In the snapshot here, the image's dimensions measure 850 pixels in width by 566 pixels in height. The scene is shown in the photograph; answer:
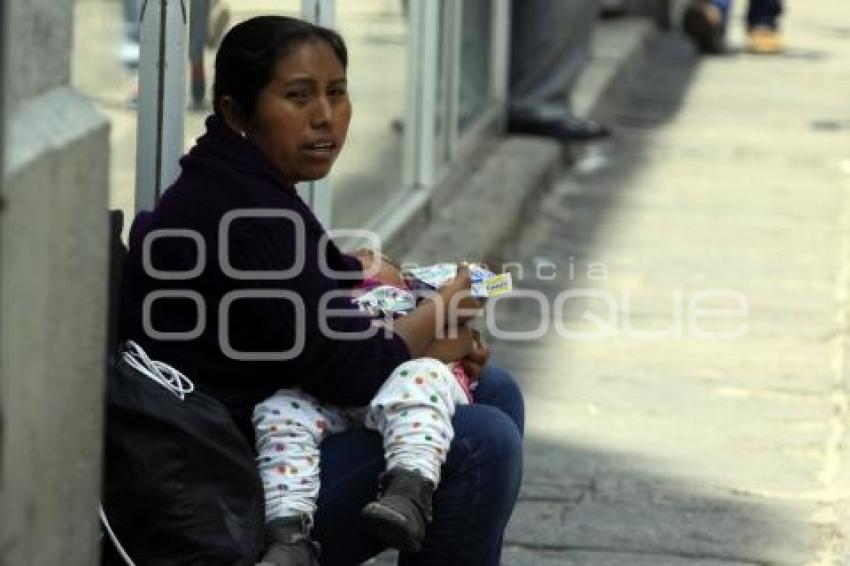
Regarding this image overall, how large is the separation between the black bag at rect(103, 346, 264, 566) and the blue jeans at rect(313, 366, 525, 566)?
0.30 metres

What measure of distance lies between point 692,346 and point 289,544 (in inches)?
Result: 130

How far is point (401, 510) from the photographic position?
338 cm

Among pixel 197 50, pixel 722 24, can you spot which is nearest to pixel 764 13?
pixel 722 24

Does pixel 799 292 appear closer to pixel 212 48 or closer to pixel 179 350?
pixel 212 48

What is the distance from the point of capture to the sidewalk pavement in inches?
193

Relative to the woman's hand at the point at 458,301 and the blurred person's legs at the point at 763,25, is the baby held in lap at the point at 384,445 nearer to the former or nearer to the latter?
the woman's hand at the point at 458,301

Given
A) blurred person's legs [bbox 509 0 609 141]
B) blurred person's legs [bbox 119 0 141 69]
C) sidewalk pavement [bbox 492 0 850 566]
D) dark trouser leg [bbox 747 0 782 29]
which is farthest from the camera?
dark trouser leg [bbox 747 0 782 29]

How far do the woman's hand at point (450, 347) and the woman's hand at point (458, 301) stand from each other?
23 mm

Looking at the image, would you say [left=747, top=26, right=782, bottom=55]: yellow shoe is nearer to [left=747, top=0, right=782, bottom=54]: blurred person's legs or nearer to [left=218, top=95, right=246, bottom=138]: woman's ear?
[left=747, top=0, right=782, bottom=54]: blurred person's legs

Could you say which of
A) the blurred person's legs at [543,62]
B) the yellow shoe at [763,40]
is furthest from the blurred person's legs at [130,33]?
the yellow shoe at [763,40]

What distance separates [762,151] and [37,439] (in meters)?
7.06

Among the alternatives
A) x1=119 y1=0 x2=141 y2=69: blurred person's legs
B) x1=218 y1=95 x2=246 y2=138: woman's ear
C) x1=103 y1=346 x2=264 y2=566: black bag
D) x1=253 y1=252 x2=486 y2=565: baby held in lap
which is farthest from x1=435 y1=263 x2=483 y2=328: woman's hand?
x1=119 y1=0 x2=141 y2=69: blurred person's legs

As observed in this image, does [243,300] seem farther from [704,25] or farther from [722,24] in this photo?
[722,24]

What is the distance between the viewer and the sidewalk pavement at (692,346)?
491 cm
